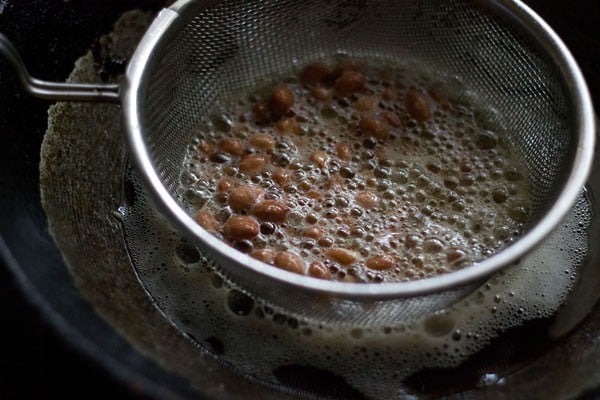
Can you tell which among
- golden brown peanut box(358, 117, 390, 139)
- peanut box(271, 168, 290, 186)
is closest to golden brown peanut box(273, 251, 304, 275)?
peanut box(271, 168, 290, 186)

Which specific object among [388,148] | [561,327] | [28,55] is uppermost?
[28,55]

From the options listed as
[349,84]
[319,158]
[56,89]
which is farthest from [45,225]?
[349,84]

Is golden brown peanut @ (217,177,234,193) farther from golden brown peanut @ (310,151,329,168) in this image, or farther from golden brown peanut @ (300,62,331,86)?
golden brown peanut @ (300,62,331,86)

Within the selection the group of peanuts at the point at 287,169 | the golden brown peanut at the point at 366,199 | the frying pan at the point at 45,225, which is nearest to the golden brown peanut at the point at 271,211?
the group of peanuts at the point at 287,169

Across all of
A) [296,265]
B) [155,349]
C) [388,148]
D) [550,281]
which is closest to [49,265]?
[155,349]

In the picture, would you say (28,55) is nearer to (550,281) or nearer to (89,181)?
(89,181)
